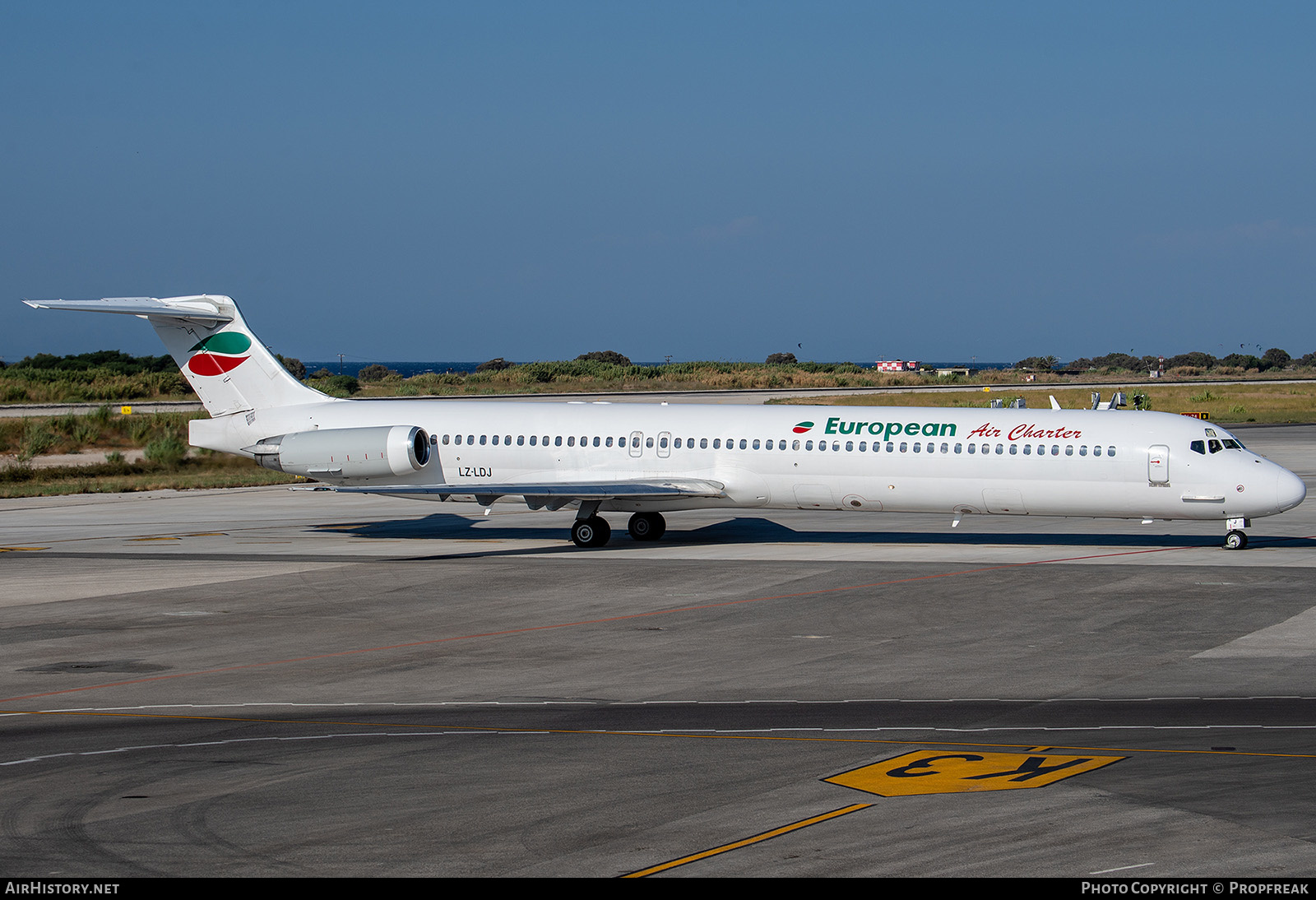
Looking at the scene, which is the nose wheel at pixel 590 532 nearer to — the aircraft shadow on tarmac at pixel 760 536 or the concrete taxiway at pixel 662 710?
the aircraft shadow on tarmac at pixel 760 536

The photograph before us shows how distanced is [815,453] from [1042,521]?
8.85m

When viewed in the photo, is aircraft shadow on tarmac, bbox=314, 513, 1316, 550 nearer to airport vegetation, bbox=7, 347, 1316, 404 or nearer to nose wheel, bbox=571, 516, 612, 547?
nose wheel, bbox=571, 516, 612, 547

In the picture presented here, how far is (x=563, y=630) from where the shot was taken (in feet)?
64.5

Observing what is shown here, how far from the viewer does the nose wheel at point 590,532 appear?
29078mm

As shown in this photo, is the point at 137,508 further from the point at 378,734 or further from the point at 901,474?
the point at 378,734

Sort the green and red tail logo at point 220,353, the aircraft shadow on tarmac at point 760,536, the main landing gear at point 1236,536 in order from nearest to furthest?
the main landing gear at point 1236,536 → the aircraft shadow on tarmac at point 760,536 → the green and red tail logo at point 220,353

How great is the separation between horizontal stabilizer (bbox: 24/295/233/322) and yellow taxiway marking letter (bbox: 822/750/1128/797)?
23.5m

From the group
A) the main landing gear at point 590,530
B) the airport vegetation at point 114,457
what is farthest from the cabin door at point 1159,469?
the airport vegetation at point 114,457

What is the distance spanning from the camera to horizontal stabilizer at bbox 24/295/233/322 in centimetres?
2834

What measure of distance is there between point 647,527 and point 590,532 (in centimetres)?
192

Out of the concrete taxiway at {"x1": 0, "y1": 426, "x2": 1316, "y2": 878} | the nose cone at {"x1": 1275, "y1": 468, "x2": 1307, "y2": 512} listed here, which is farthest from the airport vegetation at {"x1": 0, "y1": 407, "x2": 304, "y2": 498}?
the nose cone at {"x1": 1275, "y1": 468, "x2": 1307, "y2": 512}

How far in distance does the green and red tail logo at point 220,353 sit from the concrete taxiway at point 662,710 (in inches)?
196

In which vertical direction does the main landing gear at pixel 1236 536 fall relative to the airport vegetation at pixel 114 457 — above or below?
below

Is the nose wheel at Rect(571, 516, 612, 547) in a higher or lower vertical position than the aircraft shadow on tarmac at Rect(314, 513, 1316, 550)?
higher
